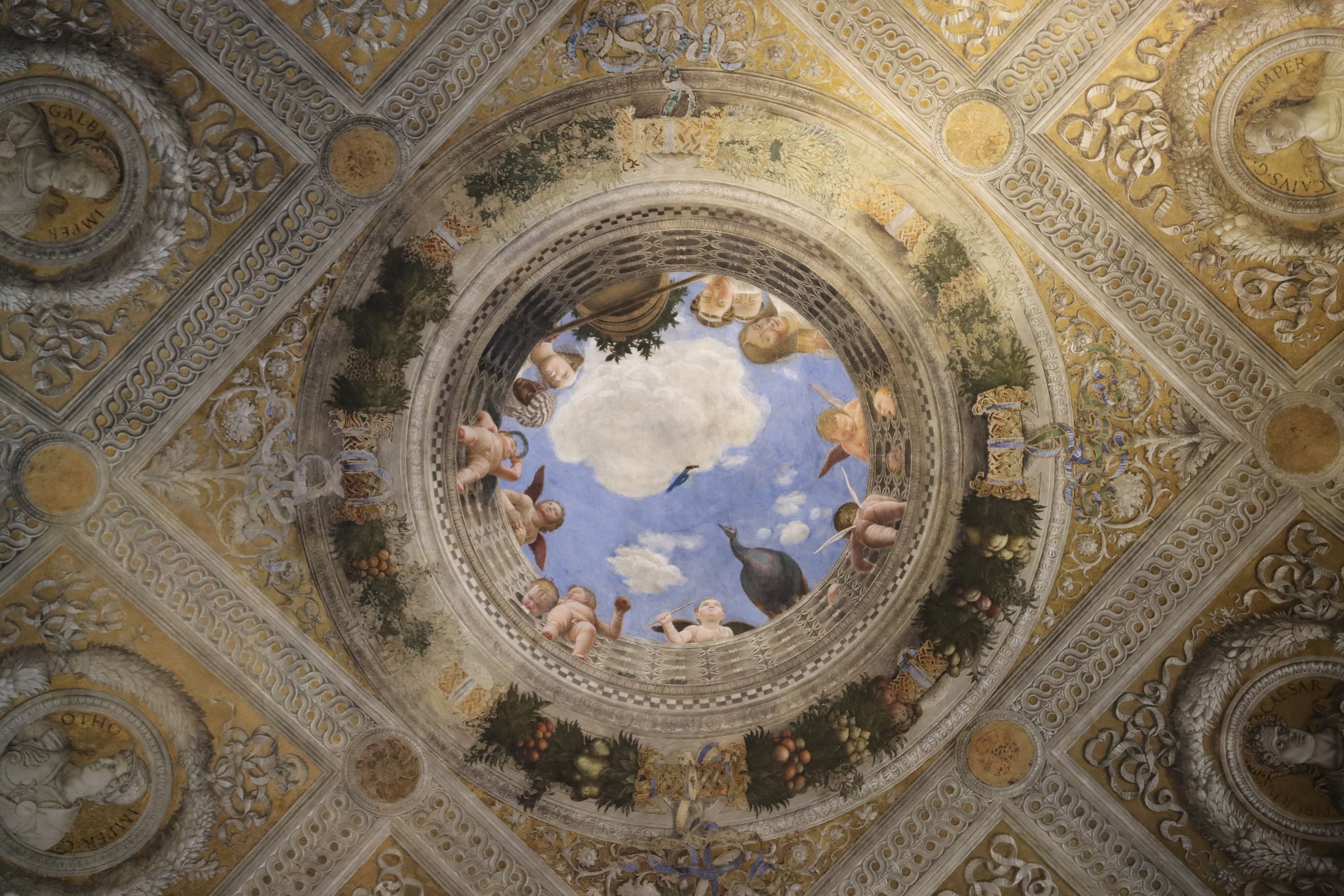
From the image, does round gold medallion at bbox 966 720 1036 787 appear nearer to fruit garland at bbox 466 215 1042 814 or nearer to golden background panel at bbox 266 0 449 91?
fruit garland at bbox 466 215 1042 814

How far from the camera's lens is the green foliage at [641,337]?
1358 cm

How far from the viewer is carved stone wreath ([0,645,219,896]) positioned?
11273 mm

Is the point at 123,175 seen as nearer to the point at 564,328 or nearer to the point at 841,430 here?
the point at 564,328

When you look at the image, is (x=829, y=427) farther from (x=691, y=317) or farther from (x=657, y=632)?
(x=657, y=632)

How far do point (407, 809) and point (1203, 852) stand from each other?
8.23 metres

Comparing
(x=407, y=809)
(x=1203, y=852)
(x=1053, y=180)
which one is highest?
(x=1053, y=180)

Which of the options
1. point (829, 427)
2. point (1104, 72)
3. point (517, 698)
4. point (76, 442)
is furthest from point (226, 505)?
point (1104, 72)

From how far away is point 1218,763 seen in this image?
11.7 m

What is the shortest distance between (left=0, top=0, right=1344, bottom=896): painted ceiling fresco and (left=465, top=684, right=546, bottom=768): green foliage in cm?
4

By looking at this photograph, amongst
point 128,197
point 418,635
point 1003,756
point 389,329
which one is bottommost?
point 418,635

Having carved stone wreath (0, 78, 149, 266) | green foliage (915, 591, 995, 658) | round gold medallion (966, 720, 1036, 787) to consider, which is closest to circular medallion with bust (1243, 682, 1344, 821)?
round gold medallion (966, 720, 1036, 787)

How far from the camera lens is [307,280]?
36.4 ft

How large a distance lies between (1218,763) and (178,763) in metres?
10.6

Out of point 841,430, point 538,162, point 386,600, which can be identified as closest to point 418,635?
point 386,600
